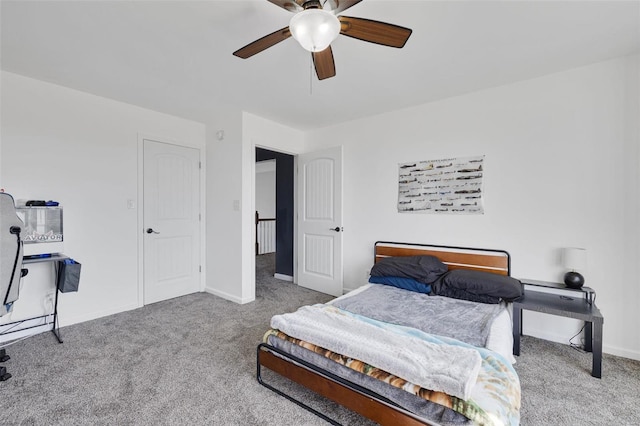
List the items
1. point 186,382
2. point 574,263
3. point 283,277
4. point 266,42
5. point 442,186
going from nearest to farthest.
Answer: point 266,42 < point 186,382 < point 574,263 < point 442,186 < point 283,277

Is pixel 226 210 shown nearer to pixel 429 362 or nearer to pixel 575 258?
pixel 429 362

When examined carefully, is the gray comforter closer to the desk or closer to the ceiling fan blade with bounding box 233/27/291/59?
the ceiling fan blade with bounding box 233/27/291/59

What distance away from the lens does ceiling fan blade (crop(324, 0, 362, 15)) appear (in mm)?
1434

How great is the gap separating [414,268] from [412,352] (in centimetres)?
151

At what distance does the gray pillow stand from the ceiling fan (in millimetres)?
2077

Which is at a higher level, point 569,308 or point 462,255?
point 462,255

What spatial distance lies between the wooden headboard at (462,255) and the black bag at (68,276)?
10.8 ft

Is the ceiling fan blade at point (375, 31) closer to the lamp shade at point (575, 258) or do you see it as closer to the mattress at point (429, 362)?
the mattress at point (429, 362)

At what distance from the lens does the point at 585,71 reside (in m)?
2.54

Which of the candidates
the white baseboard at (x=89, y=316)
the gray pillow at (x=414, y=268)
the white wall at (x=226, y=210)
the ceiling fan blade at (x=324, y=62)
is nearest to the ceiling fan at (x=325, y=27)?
the ceiling fan blade at (x=324, y=62)

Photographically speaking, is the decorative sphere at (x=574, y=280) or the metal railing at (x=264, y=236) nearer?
the decorative sphere at (x=574, y=280)

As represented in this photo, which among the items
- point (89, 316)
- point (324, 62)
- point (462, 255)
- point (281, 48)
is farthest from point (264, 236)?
point (324, 62)

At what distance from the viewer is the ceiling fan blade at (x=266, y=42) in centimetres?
163

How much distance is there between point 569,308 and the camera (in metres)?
2.29
